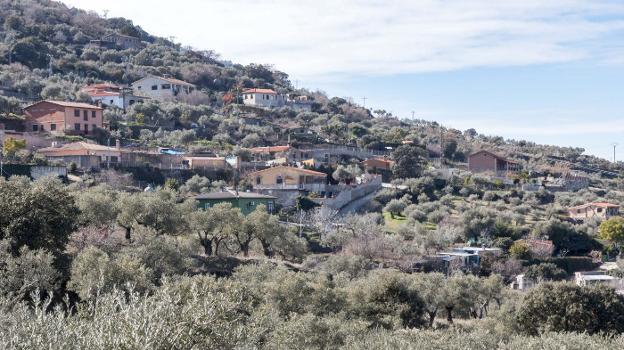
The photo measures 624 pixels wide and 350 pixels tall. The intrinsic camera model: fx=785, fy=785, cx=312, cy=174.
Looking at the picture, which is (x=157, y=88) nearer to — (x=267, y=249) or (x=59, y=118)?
(x=59, y=118)

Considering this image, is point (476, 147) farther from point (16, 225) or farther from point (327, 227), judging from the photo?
point (16, 225)

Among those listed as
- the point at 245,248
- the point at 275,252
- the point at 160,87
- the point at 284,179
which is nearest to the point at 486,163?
the point at 284,179

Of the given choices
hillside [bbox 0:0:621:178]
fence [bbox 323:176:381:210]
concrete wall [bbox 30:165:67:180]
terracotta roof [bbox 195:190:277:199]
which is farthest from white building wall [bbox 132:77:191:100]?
concrete wall [bbox 30:165:67:180]

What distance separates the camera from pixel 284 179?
58.2 m

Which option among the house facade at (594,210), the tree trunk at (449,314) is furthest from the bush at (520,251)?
the house facade at (594,210)

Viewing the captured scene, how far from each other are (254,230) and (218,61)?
9498cm

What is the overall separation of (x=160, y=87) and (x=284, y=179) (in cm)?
3926

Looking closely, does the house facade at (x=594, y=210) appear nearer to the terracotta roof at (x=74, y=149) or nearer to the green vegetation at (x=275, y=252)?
the green vegetation at (x=275, y=252)

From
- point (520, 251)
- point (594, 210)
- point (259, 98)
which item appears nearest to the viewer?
point (520, 251)

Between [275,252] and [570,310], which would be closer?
[570,310]

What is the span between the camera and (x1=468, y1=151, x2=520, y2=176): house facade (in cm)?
8300

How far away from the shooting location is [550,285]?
31.2 m

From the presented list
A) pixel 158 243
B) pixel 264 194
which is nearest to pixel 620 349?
pixel 158 243

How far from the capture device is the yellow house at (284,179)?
190 feet
